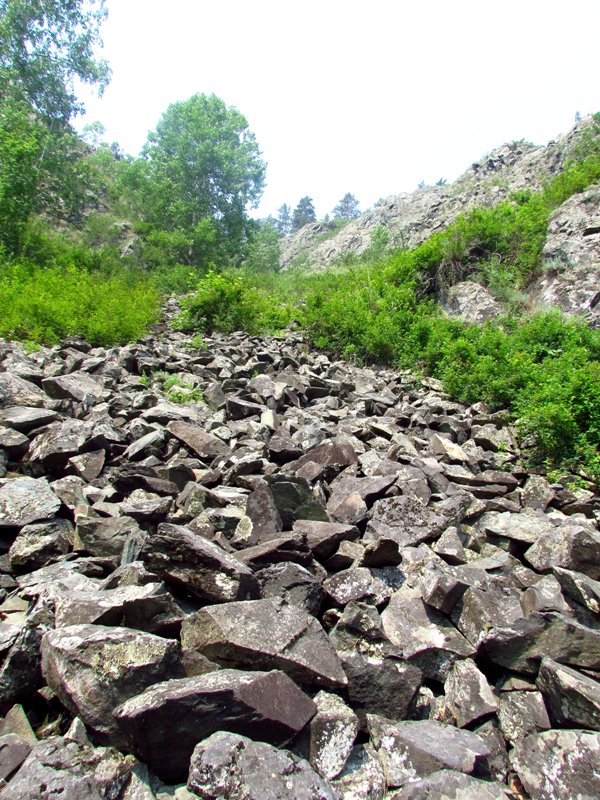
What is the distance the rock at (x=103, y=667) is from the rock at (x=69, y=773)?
93mm

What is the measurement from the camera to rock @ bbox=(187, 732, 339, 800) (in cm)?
136

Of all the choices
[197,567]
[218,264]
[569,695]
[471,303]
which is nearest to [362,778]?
[569,695]

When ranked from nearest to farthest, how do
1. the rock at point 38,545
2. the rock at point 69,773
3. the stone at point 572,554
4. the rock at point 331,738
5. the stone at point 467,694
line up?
the rock at point 69,773 < the rock at point 331,738 < the stone at point 467,694 < the rock at point 38,545 < the stone at point 572,554

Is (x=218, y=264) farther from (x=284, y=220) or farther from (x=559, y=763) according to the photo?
(x=284, y=220)

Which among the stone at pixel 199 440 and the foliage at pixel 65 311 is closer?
the stone at pixel 199 440

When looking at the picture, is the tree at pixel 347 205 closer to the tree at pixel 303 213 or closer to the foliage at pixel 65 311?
the tree at pixel 303 213

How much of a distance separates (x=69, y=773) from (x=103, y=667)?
12.3 inches

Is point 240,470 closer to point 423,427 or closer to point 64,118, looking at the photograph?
point 423,427

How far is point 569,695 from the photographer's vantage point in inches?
73.1

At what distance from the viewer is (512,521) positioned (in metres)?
3.46

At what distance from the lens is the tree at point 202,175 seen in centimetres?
2409

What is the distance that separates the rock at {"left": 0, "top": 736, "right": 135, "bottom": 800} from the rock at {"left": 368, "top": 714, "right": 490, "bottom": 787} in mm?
910

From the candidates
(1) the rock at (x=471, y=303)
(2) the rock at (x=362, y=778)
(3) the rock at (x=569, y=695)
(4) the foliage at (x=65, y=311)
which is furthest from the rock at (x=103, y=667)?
(1) the rock at (x=471, y=303)

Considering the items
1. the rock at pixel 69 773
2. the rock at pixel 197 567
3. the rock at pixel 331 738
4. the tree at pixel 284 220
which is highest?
the tree at pixel 284 220
